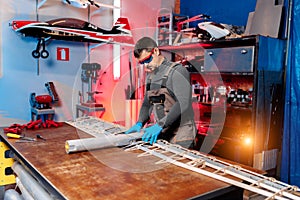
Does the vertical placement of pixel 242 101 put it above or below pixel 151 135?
above

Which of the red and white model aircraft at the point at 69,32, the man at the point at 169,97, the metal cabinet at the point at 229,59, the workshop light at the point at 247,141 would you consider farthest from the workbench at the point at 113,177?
the red and white model aircraft at the point at 69,32

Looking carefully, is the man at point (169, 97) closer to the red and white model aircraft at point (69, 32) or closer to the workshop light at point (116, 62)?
the red and white model aircraft at point (69, 32)

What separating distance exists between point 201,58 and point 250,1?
3.00 feet

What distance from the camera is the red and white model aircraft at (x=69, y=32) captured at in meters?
3.24

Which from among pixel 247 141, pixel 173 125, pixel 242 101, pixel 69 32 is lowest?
pixel 247 141

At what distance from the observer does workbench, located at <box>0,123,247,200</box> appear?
3.56 feet

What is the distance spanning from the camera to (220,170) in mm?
1326

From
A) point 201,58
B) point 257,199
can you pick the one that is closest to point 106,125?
point 257,199

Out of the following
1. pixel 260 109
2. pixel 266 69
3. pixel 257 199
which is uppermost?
pixel 266 69

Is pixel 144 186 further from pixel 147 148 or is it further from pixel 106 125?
pixel 106 125

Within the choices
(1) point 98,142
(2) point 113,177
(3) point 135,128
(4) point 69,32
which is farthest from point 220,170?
(4) point 69,32

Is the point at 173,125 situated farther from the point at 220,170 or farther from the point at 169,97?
the point at 220,170

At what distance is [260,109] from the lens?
281 centimetres

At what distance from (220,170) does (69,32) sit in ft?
9.08
